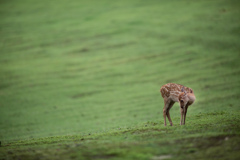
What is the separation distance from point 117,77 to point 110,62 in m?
4.91

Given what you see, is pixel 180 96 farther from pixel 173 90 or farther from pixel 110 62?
pixel 110 62

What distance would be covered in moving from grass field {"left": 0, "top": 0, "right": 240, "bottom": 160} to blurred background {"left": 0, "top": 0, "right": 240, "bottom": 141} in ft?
0.40

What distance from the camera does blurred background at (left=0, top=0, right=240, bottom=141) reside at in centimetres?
3019

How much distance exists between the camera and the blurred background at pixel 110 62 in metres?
30.2

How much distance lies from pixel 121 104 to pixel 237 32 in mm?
20785

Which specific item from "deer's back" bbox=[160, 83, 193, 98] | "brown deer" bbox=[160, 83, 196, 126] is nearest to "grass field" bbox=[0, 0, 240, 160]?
"brown deer" bbox=[160, 83, 196, 126]

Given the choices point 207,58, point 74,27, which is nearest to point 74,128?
point 207,58

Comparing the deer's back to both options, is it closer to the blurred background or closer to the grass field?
the grass field

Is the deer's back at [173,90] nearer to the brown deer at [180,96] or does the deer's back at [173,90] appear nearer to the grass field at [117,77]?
the brown deer at [180,96]

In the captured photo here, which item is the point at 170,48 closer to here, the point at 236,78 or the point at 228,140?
the point at 236,78

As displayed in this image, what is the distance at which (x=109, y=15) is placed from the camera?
60094 mm

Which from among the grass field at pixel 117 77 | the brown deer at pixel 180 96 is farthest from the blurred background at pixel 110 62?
the brown deer at pixel 180 96

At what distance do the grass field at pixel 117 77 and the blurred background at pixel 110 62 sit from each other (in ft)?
0.40

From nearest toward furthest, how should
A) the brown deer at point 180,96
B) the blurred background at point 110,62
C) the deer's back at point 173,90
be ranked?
1. the brown deer at point 180,96
2. the deer's back at point 173,90
3. the blurred background at point 110,62
